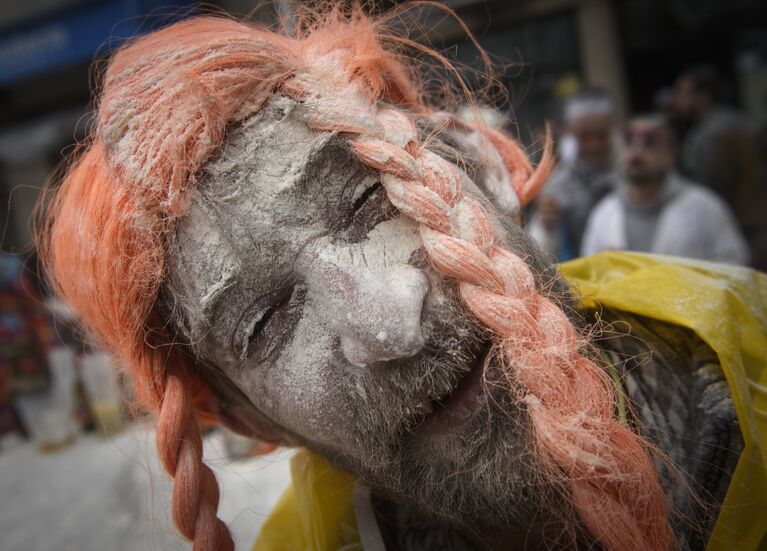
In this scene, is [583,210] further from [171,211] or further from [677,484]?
[171,211]

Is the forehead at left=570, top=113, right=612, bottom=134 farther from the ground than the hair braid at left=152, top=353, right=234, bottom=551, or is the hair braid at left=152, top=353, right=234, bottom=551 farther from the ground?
the hair braid at left=152, top=353, right=234, bottom=551

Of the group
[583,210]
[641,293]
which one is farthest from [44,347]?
[641,293]

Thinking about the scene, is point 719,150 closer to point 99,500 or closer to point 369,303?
point 369,303

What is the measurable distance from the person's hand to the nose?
2041mm

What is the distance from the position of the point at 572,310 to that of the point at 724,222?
186 centimetres

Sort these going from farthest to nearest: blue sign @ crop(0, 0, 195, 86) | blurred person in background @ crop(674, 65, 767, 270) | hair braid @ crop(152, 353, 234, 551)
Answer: blue sign @ crop(0, 0, 195, 86) → blurred person in background @ crop(674, 65, 767, 270) → hair braid @ crop(152, 353, 234, 551)

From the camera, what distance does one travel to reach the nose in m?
0.80

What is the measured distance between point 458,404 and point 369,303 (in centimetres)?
20

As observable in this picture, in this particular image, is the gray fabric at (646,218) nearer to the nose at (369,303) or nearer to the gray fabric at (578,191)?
the gray fabric at (578,191)

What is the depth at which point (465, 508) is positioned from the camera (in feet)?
2.92

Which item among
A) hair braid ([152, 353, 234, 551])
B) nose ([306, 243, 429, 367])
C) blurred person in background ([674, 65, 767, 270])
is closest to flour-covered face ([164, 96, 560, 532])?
nose ([306, 243, 429, 367])

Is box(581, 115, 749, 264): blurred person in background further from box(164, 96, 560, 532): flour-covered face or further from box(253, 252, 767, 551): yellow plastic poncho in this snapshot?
box(164, 96, 560, 532): flour-covered face

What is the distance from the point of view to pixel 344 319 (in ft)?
2.77

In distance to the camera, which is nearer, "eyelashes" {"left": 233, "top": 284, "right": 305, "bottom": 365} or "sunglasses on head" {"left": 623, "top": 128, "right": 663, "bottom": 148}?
"eyelashes" {"left": 233, "top": 284, "right": 305, "bottom": 365}
